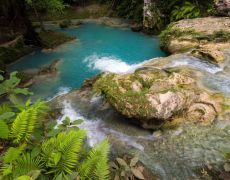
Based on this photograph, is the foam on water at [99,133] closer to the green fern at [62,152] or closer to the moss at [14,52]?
the green fern at [62,152]

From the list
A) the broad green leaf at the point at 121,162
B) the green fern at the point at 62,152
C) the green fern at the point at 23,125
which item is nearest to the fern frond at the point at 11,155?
the green fern at the point at 23,125

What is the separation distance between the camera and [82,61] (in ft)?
48.7

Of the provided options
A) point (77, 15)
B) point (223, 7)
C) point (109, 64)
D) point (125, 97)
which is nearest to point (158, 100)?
point (125, 97)

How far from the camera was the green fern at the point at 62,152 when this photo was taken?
3.67 meters

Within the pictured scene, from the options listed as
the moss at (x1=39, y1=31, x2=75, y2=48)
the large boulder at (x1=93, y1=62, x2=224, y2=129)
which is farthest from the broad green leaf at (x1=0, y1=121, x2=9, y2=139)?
the moss at (x1=39, y1=31, x2=75, y2=48)

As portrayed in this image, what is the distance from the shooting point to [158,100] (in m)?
7.58

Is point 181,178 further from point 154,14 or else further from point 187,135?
point 154,14

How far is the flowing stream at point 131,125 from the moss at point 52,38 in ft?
2.44

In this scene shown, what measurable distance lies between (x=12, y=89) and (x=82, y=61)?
10.8 metres

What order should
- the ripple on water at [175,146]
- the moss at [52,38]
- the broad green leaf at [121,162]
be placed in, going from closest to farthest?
the broad green leaf at [121,162] < the ripple on water at [175,146] < the moss at [52,38]

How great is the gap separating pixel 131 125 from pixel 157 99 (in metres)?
1.03

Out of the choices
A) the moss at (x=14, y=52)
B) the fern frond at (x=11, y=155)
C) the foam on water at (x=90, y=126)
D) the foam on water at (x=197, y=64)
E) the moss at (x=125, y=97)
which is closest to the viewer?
the fern frond at (x=11, y=155)

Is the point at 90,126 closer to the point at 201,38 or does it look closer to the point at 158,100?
the point at 158,100

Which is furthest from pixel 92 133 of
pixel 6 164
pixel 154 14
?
pixel 154 14
